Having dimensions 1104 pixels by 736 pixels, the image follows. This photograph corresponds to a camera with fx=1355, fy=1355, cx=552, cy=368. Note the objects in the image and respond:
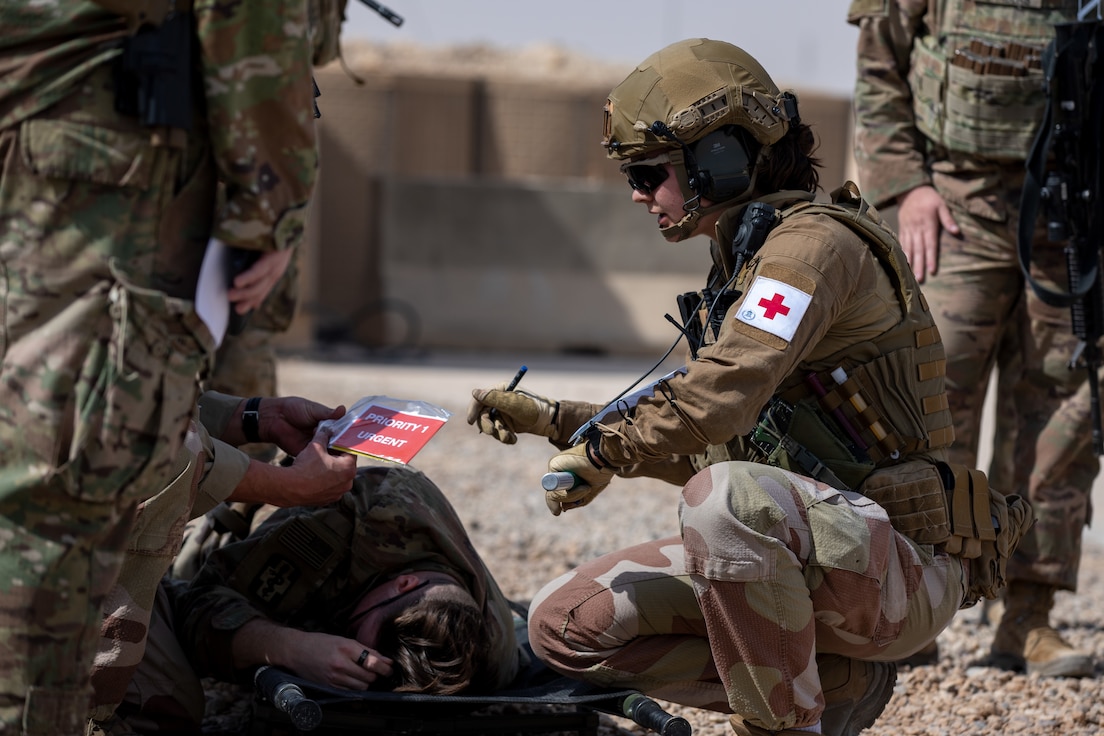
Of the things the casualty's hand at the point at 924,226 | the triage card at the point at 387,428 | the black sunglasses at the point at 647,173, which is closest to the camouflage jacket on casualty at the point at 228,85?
the triage card at the point at 387,428

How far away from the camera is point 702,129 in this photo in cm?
307

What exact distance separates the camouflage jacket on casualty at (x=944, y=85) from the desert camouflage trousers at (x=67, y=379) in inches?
110

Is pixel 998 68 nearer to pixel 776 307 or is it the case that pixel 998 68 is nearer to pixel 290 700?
pixel 776 307

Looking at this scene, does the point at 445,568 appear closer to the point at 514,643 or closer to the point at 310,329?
the point at 514,643

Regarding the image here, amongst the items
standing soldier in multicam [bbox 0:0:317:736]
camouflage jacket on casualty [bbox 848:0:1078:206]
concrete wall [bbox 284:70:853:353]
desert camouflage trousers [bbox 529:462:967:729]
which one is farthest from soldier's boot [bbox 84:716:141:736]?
concrete wall [bbox 284:70:853:353]

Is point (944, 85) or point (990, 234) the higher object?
point (944, 85)

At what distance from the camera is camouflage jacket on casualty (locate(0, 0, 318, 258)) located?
214 cm

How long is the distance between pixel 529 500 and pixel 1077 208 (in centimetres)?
331

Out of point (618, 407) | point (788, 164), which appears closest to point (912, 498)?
point (618, 407)

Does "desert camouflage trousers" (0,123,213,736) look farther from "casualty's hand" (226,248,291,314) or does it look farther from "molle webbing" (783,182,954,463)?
"molle webbing" (783,182,954,463)

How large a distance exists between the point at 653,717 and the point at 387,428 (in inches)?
34.2

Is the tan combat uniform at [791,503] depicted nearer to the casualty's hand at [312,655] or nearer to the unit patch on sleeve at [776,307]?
the unit patch on sleeve at [776,307]

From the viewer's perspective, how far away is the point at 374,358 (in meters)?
12.5

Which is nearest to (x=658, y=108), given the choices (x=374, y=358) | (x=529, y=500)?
(x=529, y=500)
